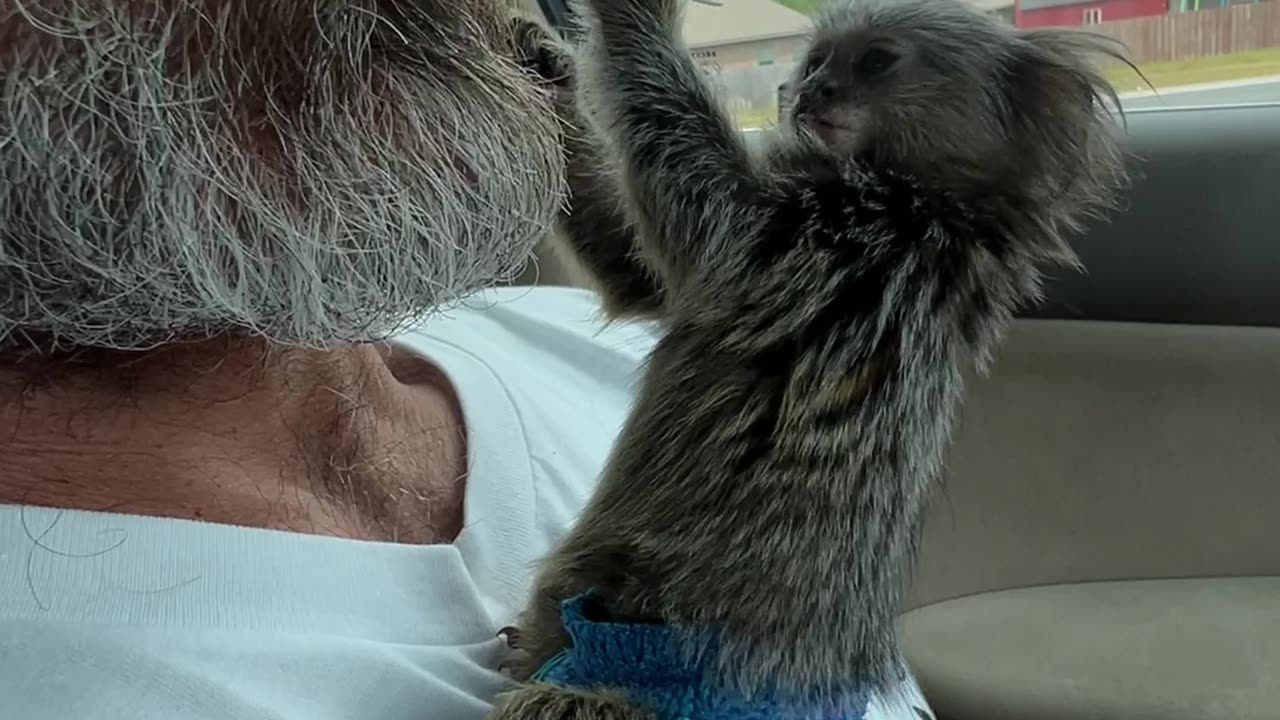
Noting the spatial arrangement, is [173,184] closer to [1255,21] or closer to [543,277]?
[543,277]

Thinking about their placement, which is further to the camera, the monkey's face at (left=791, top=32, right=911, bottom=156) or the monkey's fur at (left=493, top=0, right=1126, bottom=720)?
the monkey's face at (left=791, top=32, right=911, bottom=156)

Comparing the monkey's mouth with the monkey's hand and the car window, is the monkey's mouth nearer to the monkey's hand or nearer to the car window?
the car window

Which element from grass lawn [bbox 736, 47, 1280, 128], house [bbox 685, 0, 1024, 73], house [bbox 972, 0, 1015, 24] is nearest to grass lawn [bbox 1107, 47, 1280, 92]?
grass lawn [bbox 736, 47, 1280, 128]

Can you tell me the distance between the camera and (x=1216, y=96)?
221 centimetres

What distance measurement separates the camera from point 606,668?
2.73ft

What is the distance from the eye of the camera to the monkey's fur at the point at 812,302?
0.84m

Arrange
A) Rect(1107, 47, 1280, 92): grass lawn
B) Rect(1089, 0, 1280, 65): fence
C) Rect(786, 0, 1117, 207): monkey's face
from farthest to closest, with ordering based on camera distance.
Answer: Rect(1107, 47, 1280, 92): grass lawn < Rect(1089, 0, 1280, 65): fence < Rect(786, 0, 1117, 207): monkey's face

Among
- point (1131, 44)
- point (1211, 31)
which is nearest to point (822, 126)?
point (1131, 44)

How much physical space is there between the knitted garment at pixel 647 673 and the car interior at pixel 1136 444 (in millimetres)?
1252

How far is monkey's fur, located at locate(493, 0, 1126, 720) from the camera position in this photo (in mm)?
841

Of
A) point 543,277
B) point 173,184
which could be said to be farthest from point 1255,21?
point 173,184

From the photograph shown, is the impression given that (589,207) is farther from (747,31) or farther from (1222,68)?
(1222,68)

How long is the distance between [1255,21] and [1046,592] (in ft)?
3.25

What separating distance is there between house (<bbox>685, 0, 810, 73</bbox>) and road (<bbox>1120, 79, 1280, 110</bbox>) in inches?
39.7
